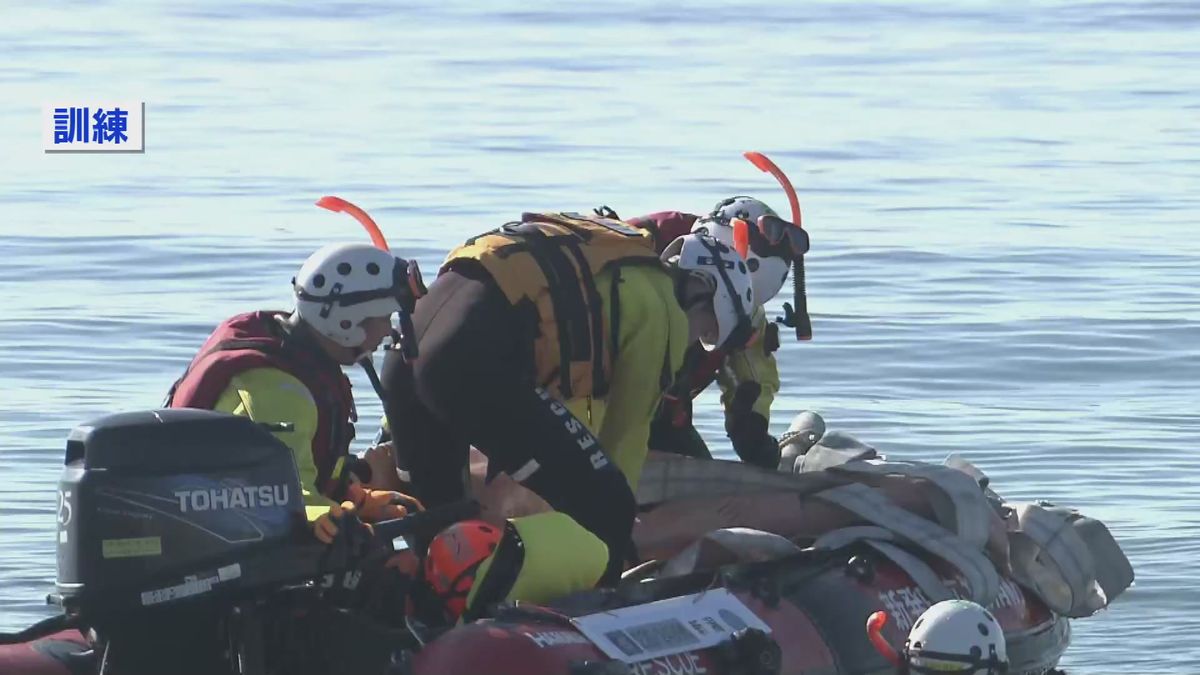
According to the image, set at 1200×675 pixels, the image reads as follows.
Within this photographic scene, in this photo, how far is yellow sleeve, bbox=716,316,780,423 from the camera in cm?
1044

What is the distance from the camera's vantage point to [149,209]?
2453 centimetres

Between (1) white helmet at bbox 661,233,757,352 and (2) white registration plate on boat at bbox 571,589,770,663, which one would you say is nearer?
(2) white registration plate on boat at bbox 571,589,770,663

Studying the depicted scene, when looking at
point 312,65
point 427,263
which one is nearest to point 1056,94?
point 312,65

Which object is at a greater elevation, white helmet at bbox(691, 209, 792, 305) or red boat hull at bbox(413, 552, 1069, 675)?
white helmet at bbox(691, 209, 792, 305)

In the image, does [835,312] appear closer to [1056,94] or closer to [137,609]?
[137,609]

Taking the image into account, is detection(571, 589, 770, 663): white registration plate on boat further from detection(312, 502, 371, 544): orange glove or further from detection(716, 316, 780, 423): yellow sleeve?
detection(716, 316, 780, 423): yellow sleeve

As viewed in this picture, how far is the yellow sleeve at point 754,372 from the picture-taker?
10438 mm

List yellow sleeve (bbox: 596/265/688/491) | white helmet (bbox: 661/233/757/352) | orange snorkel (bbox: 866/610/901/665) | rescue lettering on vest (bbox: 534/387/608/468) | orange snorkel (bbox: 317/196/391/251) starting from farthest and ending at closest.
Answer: orange snorkel (bbox: 317/196/391/251)
white helmet (bbox: 661/233/757/352)
yellow sleeve (bbox: 596/265/688/491)
rescue lettering on vest (bbox: 534/387/608/468)
orange snorkel (bbox: 866/610/901/665)

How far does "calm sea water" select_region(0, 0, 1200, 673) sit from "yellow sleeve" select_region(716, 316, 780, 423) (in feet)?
6.34

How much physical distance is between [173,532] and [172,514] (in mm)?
43

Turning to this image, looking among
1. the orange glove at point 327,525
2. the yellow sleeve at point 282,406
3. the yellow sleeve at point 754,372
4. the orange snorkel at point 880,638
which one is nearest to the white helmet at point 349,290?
the yellow sleeve at point 282,406

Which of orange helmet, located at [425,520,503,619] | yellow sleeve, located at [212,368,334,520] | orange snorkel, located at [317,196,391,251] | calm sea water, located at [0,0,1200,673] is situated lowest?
calm sea water, located at [0,0,1200,673]

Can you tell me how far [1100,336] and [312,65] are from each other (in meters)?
24.0

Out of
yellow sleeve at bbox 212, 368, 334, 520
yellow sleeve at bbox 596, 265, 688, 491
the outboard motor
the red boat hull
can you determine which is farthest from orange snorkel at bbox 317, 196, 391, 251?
the outboard motor
